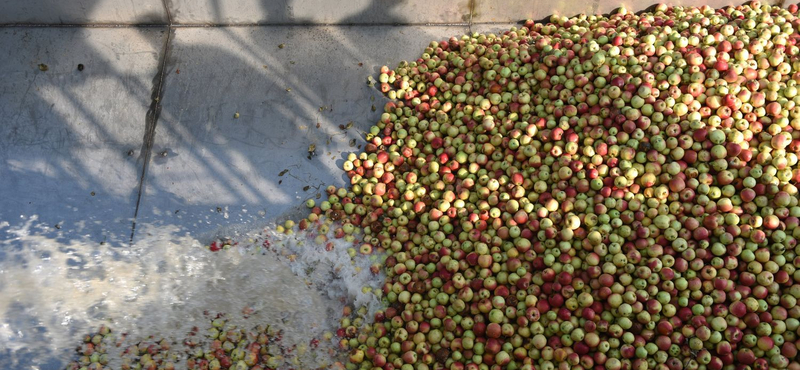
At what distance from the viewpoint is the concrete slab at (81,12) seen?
15.6 feet

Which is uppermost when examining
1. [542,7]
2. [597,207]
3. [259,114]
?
[259,114]

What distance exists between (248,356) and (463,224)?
1.55 metres

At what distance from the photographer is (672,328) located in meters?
2.92

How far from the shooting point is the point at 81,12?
482 cm

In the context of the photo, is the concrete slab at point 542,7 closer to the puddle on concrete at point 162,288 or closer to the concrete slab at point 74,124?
the puddle on concrete at point 162,288

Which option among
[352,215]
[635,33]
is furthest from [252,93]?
[635,33]

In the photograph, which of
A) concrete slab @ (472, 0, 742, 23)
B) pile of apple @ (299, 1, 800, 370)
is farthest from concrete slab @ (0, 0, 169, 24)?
concrete slab @ (472, 0, 742, 23)

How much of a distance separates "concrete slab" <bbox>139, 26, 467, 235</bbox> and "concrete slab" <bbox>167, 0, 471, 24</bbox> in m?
0.09

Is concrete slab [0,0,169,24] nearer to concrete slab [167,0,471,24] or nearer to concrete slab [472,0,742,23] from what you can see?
concrete slab [167,0,471,24]

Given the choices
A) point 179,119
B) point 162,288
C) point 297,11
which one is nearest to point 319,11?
point 297,11

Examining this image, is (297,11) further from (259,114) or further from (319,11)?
(259,114)

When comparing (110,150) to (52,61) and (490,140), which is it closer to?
(52,61)

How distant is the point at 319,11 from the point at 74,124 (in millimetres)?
→ 2224

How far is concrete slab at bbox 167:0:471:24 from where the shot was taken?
193 inches
